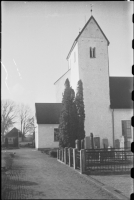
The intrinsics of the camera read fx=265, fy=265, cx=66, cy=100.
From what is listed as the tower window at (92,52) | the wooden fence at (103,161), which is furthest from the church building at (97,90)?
the wooden fence at (103,161)

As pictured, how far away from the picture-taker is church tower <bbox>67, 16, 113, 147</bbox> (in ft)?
91.0

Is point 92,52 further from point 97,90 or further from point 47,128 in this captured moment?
point 47,128

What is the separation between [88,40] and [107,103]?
708cm

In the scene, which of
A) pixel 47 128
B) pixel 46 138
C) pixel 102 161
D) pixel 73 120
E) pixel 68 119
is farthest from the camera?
pixel 47 128

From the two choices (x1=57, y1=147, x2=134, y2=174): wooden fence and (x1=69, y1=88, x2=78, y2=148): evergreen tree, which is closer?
(x1=57, y1=147, x2=134, y2=174): wooden fence

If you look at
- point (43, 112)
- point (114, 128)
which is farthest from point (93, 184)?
point (43, 112)

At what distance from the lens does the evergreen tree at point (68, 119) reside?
21094mm

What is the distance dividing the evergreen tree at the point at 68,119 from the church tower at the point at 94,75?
5.95m

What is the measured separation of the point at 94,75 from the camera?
92.7ft

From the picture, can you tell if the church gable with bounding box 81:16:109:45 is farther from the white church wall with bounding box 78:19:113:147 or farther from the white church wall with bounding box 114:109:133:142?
the white church wall with bounding box 114:109:133:142

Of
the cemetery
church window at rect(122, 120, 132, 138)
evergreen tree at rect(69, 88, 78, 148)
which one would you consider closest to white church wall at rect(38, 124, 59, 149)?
church window at rect(122, 120, 132, 138)

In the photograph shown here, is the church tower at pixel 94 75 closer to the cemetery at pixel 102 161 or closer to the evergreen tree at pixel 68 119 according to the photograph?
the evergreen tree at pixel 68 119

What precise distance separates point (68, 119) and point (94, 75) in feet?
27.1

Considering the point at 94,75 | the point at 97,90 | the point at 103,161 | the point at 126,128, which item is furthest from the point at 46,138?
the point at 103,161
